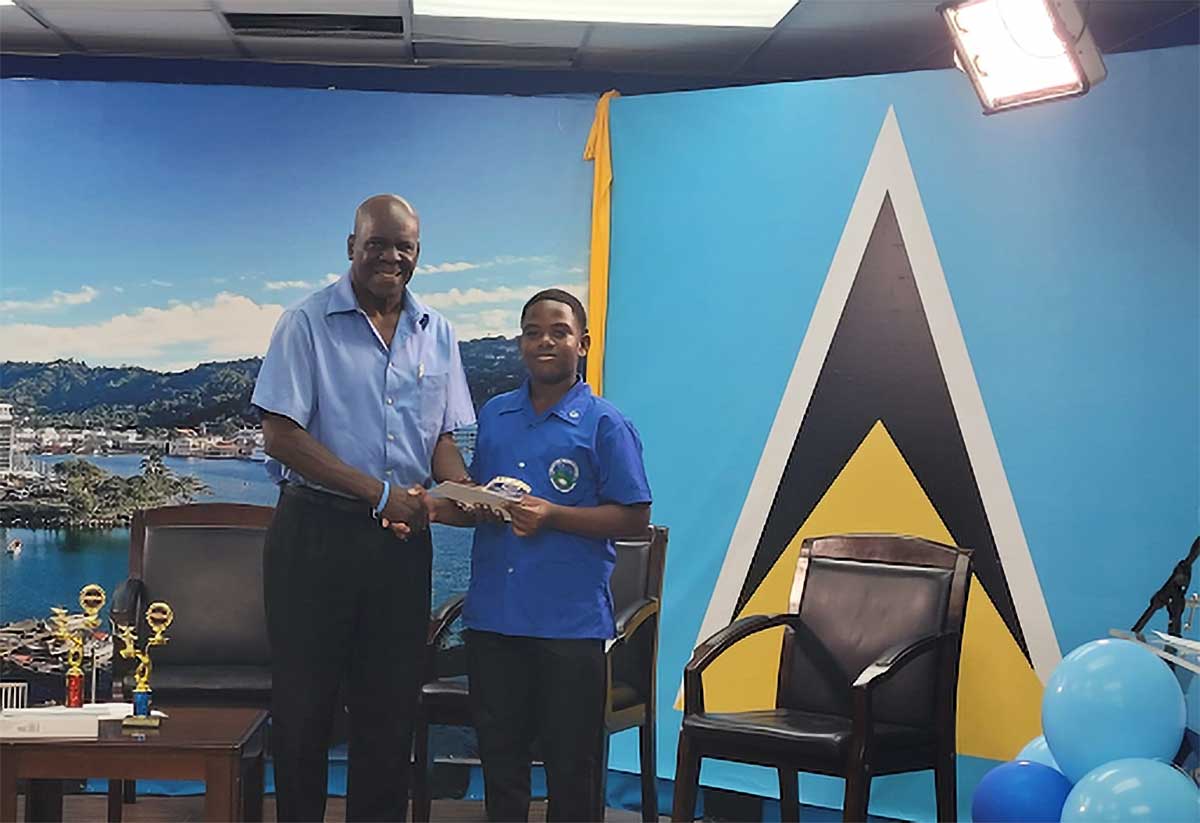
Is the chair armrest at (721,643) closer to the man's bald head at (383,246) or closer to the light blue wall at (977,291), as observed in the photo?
the light blue wall at (977,291)

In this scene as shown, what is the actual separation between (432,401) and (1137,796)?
1.79 metres

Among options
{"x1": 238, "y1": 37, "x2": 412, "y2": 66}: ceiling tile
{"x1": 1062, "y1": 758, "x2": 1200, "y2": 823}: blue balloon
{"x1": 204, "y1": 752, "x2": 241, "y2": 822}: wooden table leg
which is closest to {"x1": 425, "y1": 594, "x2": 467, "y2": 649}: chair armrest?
{"x1": 204, "y1": 752, "x2": 241, "y2": 822}: wooden table leg

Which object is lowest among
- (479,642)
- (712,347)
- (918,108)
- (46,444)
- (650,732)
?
(650,732)

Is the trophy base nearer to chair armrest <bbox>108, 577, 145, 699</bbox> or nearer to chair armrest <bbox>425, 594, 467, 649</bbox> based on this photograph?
chair armrest <bbox>108, 577, 145, 699</bbox>

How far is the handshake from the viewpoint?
315 centimetres

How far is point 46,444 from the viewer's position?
5.49 metres

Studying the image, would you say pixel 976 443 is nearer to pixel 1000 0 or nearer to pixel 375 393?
pixel 1000 0

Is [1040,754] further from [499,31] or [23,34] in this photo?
[23,34]

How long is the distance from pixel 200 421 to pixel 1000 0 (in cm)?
313

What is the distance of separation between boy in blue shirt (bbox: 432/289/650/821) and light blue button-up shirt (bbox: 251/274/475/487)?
0.18 metres

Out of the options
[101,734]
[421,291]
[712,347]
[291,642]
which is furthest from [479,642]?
[421,291]

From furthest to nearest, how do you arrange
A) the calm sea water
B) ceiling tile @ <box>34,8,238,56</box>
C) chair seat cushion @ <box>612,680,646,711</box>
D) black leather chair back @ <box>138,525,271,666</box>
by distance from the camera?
the calm sea water, ceiling tile @ <box>34,8,238,56</box>, black leather chair back @ <box>138,525,271,666</box>, chair seat cushion @ <box>612,680,646,711</box>

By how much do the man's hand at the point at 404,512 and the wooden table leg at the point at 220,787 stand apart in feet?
2.01

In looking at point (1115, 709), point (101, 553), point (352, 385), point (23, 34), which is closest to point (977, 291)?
point (1115, 709)
